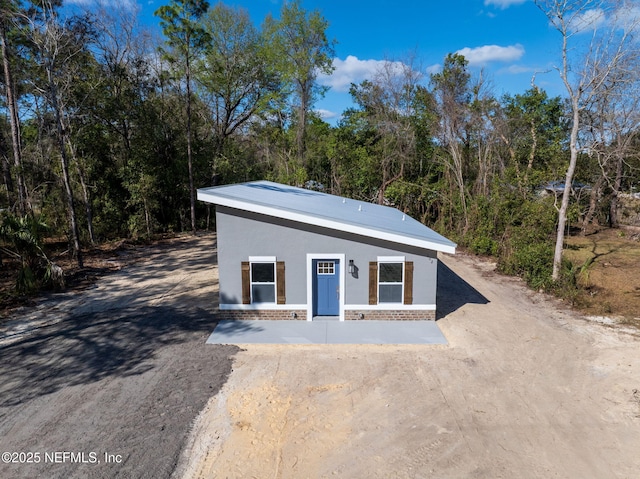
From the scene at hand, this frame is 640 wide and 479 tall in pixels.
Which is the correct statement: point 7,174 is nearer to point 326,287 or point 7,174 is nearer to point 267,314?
point 267,314

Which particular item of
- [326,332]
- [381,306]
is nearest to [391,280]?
[381,306]

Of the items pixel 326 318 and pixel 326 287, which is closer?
pixel 326 287

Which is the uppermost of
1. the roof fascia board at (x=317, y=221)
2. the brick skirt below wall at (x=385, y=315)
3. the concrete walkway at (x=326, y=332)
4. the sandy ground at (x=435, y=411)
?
the roof fascia board at (x=317, y=221)

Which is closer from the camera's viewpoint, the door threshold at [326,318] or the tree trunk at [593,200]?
the door threshold at [326,318]

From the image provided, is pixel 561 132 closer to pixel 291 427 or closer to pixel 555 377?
pixel 555 377

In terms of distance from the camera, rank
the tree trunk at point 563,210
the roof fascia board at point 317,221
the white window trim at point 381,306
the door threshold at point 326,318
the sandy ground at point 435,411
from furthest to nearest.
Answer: the tree trunk at point 563,210 < the door threshold at point 326,318 < the white window trim at point 381,306 < the roof fascia board at point 317,221 < the sandy ground at point 435,411

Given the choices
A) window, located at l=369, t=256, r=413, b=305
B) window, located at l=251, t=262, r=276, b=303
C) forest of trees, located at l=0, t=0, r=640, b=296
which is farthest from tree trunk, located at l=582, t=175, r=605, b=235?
window, located at l=251, t=262, r=276, b=303

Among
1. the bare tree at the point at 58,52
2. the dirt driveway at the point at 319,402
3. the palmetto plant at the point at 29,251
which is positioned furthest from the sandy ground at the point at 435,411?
the bare tree at the point at 58,52

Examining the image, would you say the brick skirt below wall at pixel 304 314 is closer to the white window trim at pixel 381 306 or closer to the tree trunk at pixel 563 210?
the white window trim at pixel 381 306
